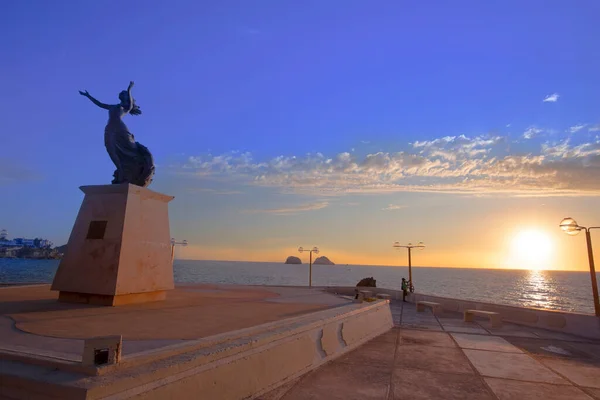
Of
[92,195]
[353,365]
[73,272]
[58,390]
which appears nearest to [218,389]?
[58,390]

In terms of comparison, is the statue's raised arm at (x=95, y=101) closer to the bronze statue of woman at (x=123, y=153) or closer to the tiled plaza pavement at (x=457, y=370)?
the bronze statue of woman at (x=123, y=153)

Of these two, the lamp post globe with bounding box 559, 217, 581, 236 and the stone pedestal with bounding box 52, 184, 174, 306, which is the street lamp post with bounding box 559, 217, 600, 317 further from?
the stone pedestal with bounding box 52, 184, 174, 306

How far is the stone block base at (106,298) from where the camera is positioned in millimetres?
9102

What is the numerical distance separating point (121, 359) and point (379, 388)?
141 inches

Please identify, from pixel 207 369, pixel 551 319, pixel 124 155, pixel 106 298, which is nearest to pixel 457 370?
pixel 207 369

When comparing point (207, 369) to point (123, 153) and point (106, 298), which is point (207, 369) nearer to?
point (106, 298)

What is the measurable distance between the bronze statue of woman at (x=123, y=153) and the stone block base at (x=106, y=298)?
3458 mm

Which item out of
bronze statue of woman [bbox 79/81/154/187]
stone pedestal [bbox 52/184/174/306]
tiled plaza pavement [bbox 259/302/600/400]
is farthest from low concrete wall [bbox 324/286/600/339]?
bronze statue of woman [bbox 79/81/154/187]

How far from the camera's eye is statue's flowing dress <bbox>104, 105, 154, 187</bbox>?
1130 centimetres

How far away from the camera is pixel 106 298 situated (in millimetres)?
9125

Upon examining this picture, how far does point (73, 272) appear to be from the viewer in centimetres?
964

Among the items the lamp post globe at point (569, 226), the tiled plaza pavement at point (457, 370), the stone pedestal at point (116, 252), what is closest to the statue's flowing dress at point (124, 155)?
the stone pedestal at point (116, 252)

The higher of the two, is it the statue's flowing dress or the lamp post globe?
the statue's flowing dress

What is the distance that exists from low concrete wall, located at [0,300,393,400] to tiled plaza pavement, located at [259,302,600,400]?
0.96 feet
